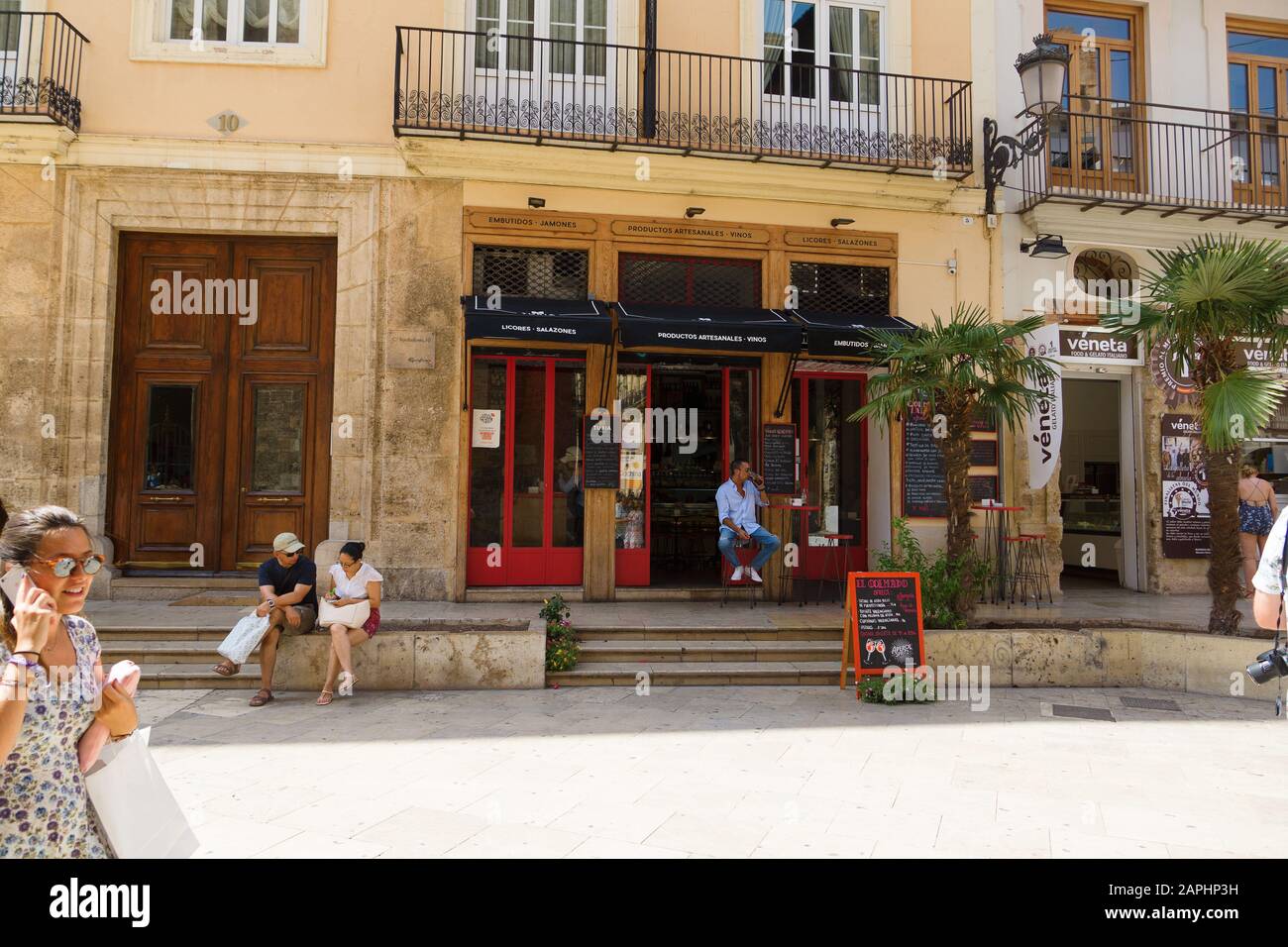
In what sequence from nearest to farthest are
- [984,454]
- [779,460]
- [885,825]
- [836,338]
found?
1. [885,825]
2. [836,338]
3. [779,460]
4. [984,454]

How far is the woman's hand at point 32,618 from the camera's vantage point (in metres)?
2.03

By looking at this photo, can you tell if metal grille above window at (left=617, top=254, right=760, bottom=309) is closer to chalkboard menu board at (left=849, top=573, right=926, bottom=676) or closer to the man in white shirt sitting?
the man in white shirt sitting

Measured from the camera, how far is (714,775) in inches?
209

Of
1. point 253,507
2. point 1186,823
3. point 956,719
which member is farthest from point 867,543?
point 253,507

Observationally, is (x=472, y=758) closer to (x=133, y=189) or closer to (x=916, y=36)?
(x=133, y=189)

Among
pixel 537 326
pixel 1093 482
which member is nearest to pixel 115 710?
pixel 537 326

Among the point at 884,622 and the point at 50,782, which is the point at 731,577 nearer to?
the point at 884,622

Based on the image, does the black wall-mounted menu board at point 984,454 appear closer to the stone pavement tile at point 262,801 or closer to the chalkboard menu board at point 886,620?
the chalkboard menu board at point 886,620

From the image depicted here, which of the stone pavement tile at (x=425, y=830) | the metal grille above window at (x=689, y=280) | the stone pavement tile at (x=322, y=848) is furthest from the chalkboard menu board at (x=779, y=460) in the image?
the stone pavement tile at (x=322, y=848)

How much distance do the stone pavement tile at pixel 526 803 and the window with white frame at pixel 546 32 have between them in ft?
29.3

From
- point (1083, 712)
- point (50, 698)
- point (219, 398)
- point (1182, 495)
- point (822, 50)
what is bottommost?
point (1083, 712)

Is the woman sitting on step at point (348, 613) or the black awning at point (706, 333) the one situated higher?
the black awning at point (706, 333)

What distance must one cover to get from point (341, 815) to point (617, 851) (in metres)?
1.53

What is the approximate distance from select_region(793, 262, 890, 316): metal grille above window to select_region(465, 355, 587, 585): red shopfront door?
10.4ft
